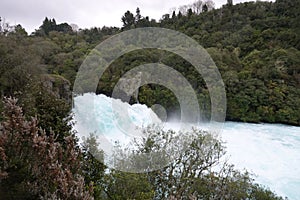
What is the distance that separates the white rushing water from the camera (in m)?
11.5

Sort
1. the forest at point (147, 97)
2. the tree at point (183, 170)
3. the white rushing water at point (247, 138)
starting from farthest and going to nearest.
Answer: the white rushing water at point (247, 138)
the tree at point (183, 170)
the forest at point (147, 97)

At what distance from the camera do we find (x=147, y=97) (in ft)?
61.8

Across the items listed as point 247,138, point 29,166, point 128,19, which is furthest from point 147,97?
point 128,19

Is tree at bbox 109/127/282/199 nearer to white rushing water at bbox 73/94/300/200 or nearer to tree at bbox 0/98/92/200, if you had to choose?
white rushing water at bbox 73/94/300/200

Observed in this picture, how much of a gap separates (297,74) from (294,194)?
1337 cm

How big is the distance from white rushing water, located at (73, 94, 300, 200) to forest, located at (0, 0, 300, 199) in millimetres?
1379

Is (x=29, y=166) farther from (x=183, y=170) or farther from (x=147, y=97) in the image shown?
(x=147, y=97)

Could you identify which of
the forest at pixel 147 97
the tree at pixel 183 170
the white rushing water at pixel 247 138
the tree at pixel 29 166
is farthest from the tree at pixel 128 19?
the tree at pixel 29 166

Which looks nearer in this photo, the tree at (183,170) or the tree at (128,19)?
the tree at (183,170)

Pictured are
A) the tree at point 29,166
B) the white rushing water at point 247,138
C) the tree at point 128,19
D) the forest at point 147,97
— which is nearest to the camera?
the tree at point 29,166

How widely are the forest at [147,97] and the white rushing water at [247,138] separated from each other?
138 cm

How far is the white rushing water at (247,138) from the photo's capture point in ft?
37.9

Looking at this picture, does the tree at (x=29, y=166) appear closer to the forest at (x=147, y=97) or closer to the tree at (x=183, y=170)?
the forest at (x=147, y=97)

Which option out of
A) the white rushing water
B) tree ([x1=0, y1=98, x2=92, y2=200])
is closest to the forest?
tree ([x1=0, y1=98, x2=92, y2=200])
